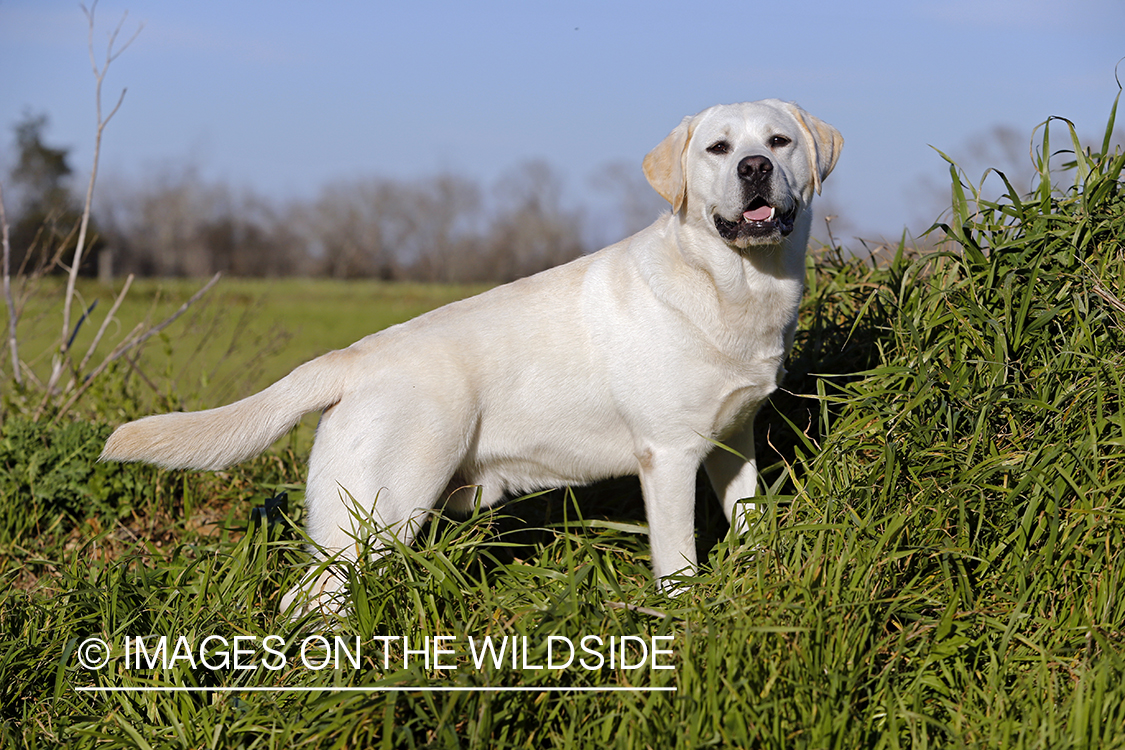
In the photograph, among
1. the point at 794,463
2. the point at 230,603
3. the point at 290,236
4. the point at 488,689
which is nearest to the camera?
the point at 488,689

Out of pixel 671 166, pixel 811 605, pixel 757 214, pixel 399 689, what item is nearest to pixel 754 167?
pixel 757 214

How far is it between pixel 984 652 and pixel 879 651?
329 mm

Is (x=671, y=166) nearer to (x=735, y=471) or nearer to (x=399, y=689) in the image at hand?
(x=735, y=471)

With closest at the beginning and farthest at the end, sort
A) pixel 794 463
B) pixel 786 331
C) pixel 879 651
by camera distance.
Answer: pixel 879 651 < pixel 786 331 < pixel 794 463

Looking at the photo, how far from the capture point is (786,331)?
3.19 m

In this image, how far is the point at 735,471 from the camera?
3.37m

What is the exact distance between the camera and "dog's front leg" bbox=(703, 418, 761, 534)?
3.31 m

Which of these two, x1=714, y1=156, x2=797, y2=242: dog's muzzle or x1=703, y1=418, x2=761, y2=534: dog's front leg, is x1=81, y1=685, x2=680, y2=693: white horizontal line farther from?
x1=714, y1=156, x2=797, y2=242: dog's muzzle

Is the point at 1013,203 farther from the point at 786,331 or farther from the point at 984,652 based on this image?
the point at 984,652

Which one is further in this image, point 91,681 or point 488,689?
point 91,681

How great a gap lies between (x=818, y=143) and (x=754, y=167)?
43 cm

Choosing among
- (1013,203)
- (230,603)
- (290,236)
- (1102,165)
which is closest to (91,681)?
(230,603)

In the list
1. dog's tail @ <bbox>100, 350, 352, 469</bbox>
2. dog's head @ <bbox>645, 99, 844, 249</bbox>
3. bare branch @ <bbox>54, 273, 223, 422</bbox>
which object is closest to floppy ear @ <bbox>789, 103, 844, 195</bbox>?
dog's head @ <bbox>645, 99, 844, 249</bbox>
